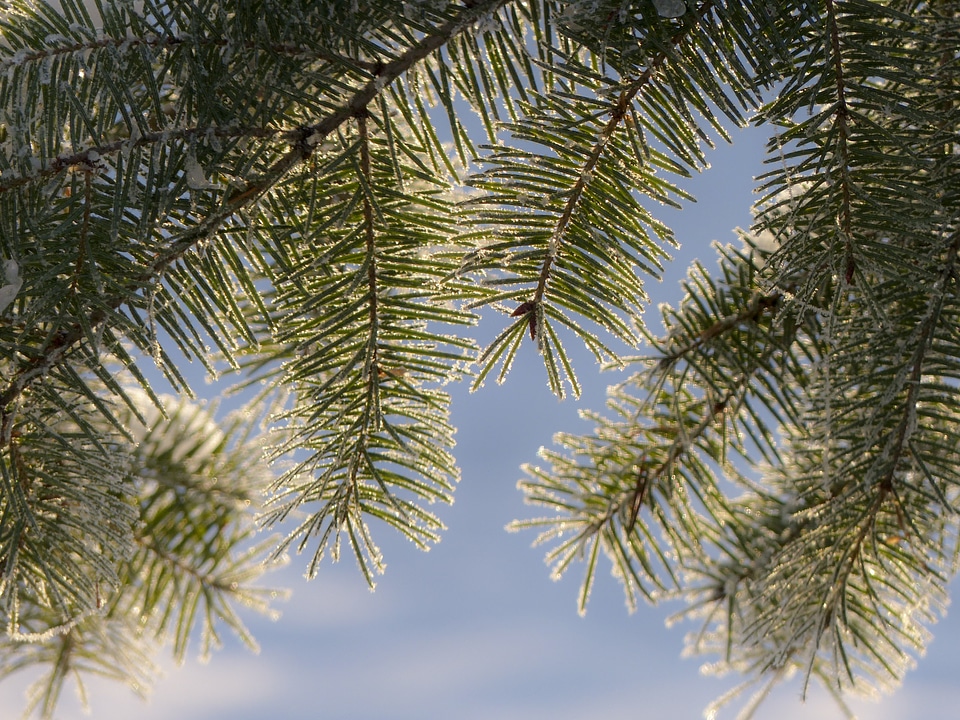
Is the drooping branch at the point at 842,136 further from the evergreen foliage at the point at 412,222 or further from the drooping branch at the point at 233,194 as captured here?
the drooping branch at the point at 233,194

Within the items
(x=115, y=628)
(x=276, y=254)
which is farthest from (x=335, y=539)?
(x=115, y=628)

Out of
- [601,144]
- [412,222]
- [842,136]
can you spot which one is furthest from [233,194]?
[842,136]

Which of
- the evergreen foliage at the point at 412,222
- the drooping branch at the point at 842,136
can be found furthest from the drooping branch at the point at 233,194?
the drooping branch at the point at 842,136

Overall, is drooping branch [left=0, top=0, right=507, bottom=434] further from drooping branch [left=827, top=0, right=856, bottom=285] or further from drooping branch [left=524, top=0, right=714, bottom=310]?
drooping branch [left=827, top=0, right=856, bottom=285]

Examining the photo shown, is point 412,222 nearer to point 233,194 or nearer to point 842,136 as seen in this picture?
point 233,194

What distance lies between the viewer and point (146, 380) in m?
0.51

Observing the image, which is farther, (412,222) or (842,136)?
(412,222)

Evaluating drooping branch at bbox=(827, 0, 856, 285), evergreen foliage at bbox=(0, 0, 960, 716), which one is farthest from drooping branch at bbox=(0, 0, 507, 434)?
drooping branch at bbox=(827, 0, 856, 285)

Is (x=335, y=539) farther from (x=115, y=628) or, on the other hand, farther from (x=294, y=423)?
(x=115, y=628)

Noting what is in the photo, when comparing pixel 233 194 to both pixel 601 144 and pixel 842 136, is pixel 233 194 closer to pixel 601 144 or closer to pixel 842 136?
pixel 601 144

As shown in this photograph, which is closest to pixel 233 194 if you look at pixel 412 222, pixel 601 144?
pixel 412 222

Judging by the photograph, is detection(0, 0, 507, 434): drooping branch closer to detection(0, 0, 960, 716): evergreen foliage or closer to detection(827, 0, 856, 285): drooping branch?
detection(0, 0, 960, 716): evergreen foliage

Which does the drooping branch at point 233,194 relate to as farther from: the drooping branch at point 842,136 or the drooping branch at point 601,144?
the drooping branch at point 842,136

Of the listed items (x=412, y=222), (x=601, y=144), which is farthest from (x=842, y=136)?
(x=412, y=222)
